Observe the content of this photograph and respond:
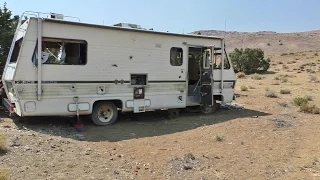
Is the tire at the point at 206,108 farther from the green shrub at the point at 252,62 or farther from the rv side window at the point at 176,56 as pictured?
the green shrub at the point at 252,62

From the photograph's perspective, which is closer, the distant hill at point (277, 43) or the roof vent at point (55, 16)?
the roof vent at point (55, 16)

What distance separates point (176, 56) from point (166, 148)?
4.22 m

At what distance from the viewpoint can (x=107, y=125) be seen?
985cm

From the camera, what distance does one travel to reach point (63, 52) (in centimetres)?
895

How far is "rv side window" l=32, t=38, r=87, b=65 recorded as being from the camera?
8.71m

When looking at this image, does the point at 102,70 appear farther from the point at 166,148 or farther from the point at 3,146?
the point at 3,146

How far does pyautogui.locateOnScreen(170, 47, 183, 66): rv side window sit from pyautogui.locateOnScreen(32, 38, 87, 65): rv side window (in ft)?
9.48

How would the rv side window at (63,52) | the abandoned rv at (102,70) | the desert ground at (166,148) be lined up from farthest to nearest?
the rv side window at (63,52), the abandoned rv at (102,70), the desert ground at (166,148)

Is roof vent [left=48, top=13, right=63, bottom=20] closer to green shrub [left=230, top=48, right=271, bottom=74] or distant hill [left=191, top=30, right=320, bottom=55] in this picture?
green shrub [left=230, top=48, right=271, bottom=74]

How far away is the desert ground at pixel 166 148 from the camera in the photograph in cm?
600

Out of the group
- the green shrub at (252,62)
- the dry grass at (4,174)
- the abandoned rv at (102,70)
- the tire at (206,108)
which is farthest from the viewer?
the green shrub at (252,62)

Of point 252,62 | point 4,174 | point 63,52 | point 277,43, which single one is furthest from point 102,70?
point 277,43

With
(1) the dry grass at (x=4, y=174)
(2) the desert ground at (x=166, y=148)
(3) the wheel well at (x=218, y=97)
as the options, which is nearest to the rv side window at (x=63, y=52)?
(2) the desert ground at (x=166, y=148)

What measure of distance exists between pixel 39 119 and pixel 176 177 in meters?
5.44
